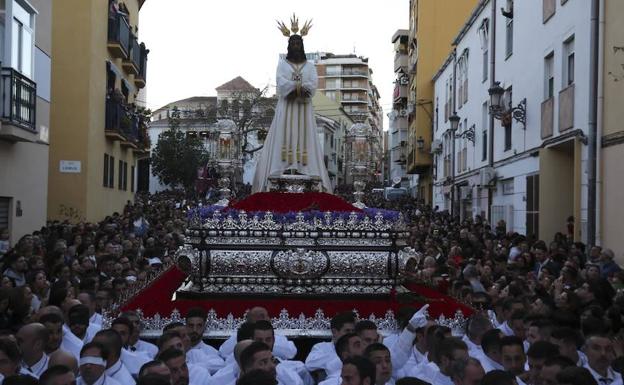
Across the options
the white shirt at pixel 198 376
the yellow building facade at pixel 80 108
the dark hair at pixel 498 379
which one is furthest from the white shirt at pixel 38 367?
the yellow building facade at pixel 80 108

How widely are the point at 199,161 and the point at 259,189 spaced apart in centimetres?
3664

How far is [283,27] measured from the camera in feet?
36.3

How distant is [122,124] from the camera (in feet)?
82.3

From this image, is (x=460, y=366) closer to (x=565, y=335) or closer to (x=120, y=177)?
(x=565, y=335)

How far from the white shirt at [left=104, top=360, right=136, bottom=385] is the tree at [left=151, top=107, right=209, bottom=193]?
40.8 metres

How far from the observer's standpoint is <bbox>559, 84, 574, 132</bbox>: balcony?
1498 cm

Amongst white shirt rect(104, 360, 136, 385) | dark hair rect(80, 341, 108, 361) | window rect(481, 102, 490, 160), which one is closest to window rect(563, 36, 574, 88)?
window rect(481, 102, 490, 160)

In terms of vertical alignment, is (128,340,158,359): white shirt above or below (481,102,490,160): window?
below

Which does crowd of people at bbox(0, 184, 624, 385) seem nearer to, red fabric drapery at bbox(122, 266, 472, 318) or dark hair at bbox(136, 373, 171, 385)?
dark hair at bbox(136, 373, 171, 385)

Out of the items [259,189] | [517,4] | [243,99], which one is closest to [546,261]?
[259,189]

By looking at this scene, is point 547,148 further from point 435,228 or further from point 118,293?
point 118,293

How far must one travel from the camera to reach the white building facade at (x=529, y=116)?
48.5 ft

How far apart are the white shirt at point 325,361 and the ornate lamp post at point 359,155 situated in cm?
484

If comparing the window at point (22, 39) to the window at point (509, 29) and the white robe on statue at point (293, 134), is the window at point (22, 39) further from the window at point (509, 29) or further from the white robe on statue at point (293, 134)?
the window at point (509, 29)
